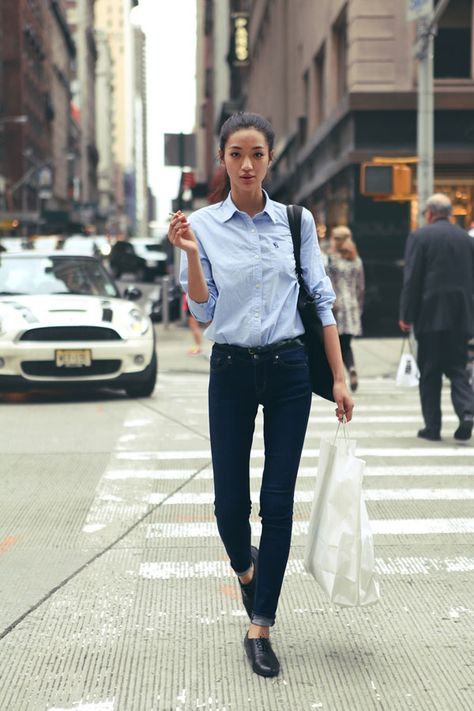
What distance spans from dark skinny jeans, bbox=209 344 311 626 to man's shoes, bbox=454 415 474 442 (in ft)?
18.3

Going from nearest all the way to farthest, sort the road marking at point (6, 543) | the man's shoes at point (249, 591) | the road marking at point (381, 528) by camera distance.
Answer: the man's shoes at point (249, 591) < the road marking at point (6, 543) < the road marking at point (381, 528)

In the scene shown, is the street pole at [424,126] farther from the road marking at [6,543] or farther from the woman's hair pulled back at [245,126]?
the woman's hair pulled back at [245,126]

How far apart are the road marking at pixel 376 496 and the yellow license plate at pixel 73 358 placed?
4.69m

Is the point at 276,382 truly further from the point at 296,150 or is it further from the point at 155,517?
the point at 296,150

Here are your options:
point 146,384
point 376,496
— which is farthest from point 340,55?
point 376,496

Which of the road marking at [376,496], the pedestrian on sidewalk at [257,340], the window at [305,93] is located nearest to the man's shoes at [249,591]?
the pedestrian on sidewalk at [257,340]

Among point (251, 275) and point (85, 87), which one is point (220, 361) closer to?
point (251, 275)

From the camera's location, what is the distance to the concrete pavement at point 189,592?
4.05m

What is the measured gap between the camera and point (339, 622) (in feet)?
15.8

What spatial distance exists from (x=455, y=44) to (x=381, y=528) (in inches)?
702

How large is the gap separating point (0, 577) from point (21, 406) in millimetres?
6734

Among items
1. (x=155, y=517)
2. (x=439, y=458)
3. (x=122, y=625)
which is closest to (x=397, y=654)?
(x=122, y=625)

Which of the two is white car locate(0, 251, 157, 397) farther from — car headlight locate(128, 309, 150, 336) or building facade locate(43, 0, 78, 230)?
building facade locate(43, 0, 78, 230)

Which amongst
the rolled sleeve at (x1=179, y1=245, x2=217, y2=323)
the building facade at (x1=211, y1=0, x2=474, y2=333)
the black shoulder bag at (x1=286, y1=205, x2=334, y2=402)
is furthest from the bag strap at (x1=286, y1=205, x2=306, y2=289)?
the building facade at (x1=211, y1=0, x2=474, y2=333)
